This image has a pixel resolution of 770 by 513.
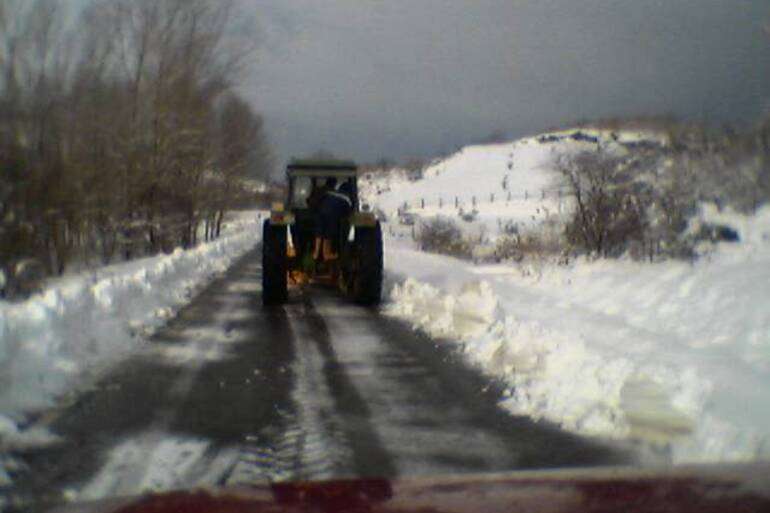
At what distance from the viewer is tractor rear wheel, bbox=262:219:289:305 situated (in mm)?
13688

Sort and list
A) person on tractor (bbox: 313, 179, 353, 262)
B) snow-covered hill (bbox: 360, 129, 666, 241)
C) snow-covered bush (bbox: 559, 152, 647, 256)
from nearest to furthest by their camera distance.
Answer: person on tractor (bbox: 313, 179, 353, 262)
snow-covered bush (bbox: 559, 152, 647, 256)
snow-covered hill (bbox: 360, 129, 666, 241)

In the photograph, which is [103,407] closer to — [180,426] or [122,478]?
[180,426]

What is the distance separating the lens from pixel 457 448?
5.35 metres

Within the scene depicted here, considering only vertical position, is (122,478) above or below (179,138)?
below

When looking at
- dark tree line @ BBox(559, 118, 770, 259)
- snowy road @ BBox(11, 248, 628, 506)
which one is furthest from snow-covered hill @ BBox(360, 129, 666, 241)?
snowy road @ BBox(11, 248, 628, 506)

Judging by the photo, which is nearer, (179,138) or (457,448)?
(457,448)

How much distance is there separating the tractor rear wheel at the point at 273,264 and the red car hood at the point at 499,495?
10.7m

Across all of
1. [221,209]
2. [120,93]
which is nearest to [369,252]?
[120,93]

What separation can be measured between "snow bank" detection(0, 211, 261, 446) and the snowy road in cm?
35

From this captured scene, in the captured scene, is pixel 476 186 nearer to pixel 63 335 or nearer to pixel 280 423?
pixel 63 335

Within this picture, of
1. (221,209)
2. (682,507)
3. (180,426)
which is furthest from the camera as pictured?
(221,209)

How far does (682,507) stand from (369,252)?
423 inches

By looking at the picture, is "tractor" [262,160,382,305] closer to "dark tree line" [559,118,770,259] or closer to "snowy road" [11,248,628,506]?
"snowy road" [11,248,628,506]

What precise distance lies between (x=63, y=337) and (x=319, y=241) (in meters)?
6.55
